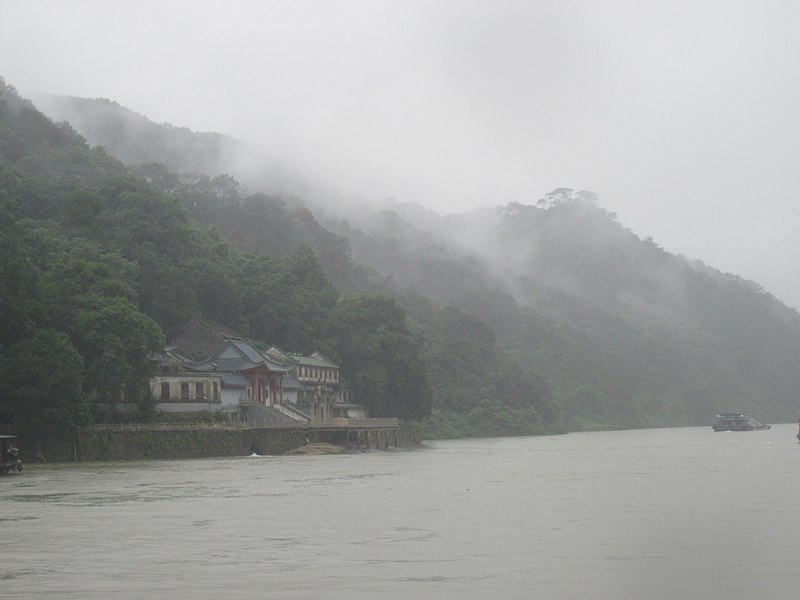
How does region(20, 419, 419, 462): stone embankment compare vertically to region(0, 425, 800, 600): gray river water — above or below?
above

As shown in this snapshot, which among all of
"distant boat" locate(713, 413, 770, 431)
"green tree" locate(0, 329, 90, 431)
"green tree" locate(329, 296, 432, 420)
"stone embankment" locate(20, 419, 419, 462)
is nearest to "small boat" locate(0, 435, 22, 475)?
"green tree" locate(0, 329, 90, 431)

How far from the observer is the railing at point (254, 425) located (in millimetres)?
72000

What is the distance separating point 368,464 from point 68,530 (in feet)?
124

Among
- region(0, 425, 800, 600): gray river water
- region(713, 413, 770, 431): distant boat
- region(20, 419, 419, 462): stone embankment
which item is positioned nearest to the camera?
region(0, 425, 800, 600): gray river water

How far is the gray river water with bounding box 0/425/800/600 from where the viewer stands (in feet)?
70.1

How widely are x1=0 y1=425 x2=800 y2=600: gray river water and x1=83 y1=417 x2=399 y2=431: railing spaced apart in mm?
16864

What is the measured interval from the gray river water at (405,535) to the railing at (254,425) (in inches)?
664

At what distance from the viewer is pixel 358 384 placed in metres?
105

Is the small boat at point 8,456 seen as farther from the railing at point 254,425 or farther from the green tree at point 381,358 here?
the green tree at point 381,358

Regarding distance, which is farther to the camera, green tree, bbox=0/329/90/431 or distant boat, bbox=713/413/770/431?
distant boat, bbox=713/413/770/431

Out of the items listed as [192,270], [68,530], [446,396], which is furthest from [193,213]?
[68,530]

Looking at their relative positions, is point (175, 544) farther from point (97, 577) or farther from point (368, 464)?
point (368, 464)

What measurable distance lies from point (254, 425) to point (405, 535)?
A: 177 ft

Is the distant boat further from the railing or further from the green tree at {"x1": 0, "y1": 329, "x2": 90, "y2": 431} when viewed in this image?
the green tree at {"x1": 0, "y1": 329, "x2": 90, "y2": 431}
